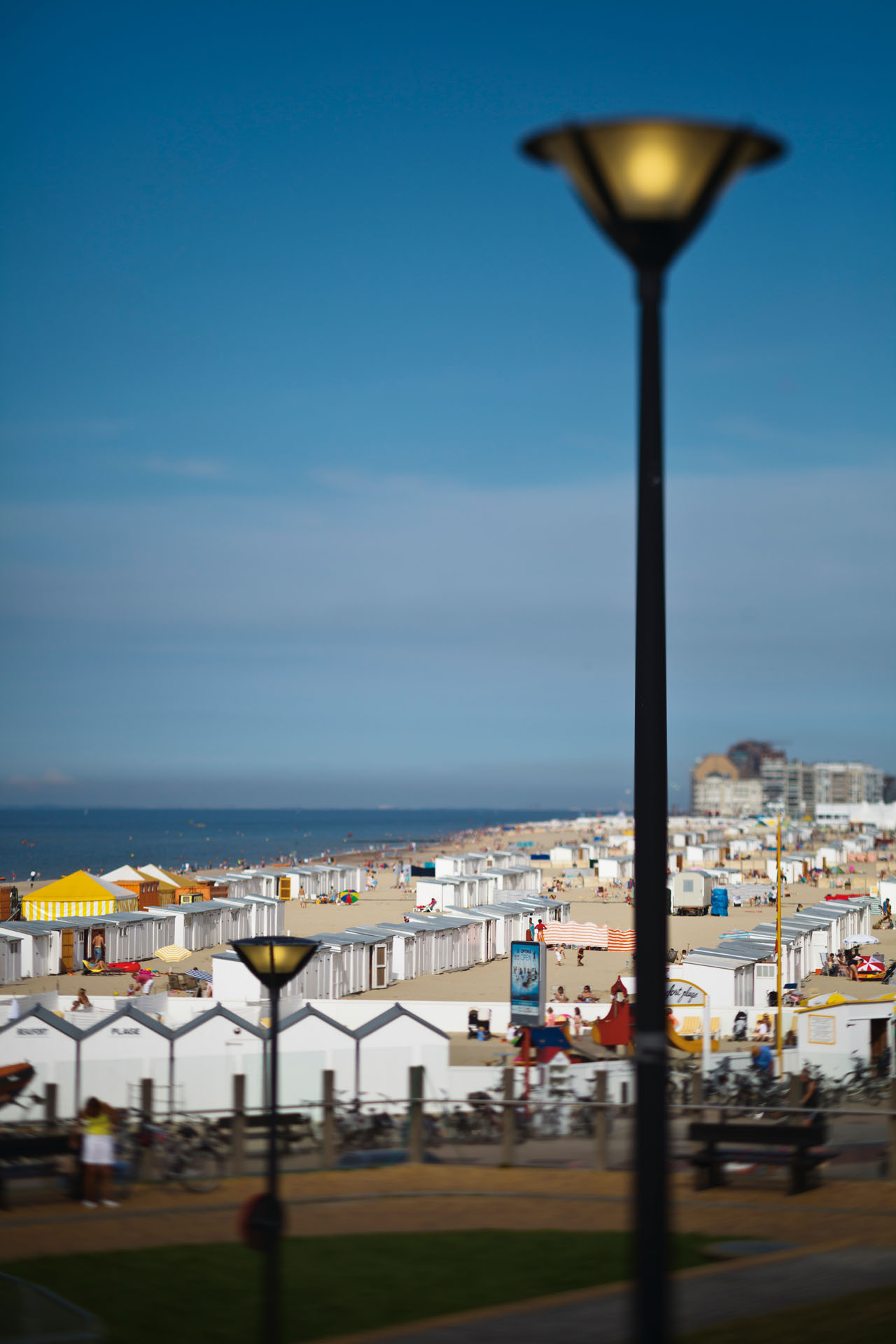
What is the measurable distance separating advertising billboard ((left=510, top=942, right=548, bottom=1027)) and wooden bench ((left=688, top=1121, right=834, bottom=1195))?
10762 mm

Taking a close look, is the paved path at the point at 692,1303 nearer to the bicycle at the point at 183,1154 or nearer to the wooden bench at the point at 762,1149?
Result: the wooden bench at the point at 762,1149

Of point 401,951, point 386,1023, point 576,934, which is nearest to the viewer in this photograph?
point 386,1023

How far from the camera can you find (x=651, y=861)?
354cm

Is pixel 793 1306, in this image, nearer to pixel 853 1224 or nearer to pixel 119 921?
pixel 853 1224

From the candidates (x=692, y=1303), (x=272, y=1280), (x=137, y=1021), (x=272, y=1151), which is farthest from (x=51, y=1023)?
(x=692, y=1303)

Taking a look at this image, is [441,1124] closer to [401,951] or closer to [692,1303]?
[692,1303]

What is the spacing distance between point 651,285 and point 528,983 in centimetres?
1874

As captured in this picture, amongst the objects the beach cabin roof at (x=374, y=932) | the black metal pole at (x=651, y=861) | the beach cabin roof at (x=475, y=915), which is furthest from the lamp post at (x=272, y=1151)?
the beach cabin roof at (x=475, y=915)

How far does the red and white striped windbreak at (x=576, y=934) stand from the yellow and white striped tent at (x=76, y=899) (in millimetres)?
11689

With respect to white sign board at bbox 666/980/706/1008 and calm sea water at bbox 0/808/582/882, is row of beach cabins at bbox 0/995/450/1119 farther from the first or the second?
calm sea water at bbox 0/808/582/882

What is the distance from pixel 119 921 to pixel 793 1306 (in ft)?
88.8

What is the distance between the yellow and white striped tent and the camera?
34781 millimetres

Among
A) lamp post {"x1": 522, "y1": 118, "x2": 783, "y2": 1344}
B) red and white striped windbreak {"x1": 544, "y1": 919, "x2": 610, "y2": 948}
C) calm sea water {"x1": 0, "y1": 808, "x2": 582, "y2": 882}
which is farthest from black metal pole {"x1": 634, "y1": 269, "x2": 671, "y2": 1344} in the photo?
calm sea water {"x1": 0, "y1": 808, "x2": 582, "y2": 882}

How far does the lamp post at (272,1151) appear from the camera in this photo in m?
5.88
